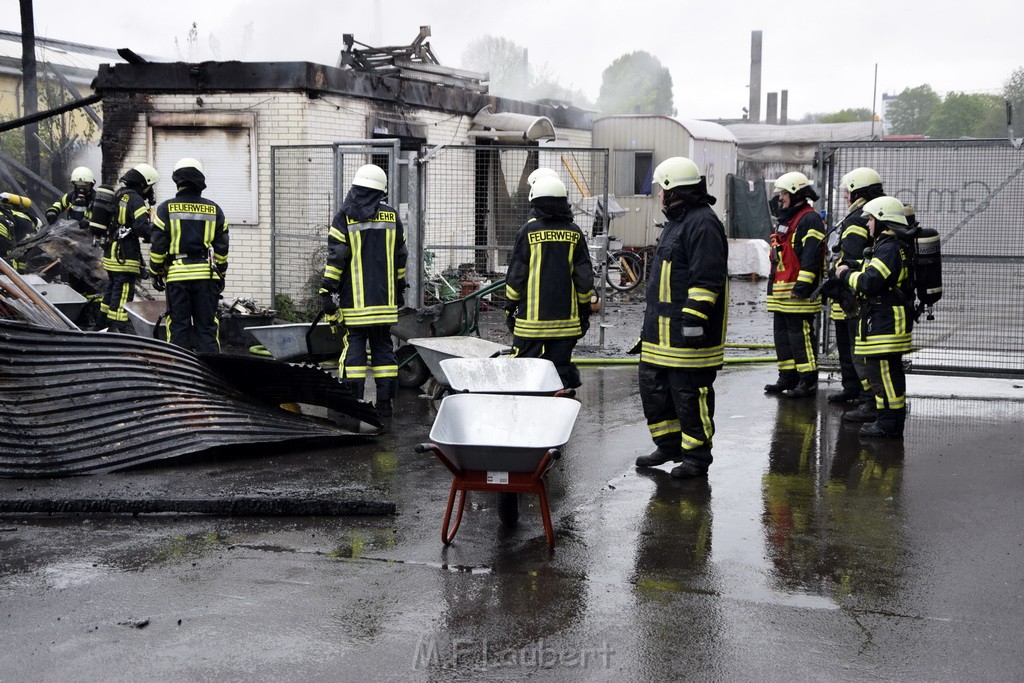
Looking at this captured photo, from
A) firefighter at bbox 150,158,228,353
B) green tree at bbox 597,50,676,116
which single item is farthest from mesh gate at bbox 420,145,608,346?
green tree at bbox 597,50,676,116

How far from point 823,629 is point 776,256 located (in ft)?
18.6

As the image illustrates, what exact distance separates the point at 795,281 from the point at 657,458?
3.05 m

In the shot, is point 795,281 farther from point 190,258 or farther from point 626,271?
point 626,271

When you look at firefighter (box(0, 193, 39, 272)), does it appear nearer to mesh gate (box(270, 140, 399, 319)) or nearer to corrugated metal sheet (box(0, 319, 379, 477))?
mesh gate (box(270, 140, 399, 319))

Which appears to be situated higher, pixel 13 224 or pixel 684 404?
pixel 13 224

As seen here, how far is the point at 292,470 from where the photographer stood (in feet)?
22.9

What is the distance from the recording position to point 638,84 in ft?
178

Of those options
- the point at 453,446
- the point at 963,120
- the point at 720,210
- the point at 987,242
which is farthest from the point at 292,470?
the point at 963,120

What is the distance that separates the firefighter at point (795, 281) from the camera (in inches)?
365

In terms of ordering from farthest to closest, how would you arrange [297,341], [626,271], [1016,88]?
[1016,88] → [626,271] → [297,341]

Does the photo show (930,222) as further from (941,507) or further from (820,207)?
(941,507)

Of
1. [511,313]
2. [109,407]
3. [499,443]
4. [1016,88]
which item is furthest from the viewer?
[1016,88]

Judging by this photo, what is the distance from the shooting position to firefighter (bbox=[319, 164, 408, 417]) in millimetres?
8570

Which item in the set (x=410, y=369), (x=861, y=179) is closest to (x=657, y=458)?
(x=861, y=179)
